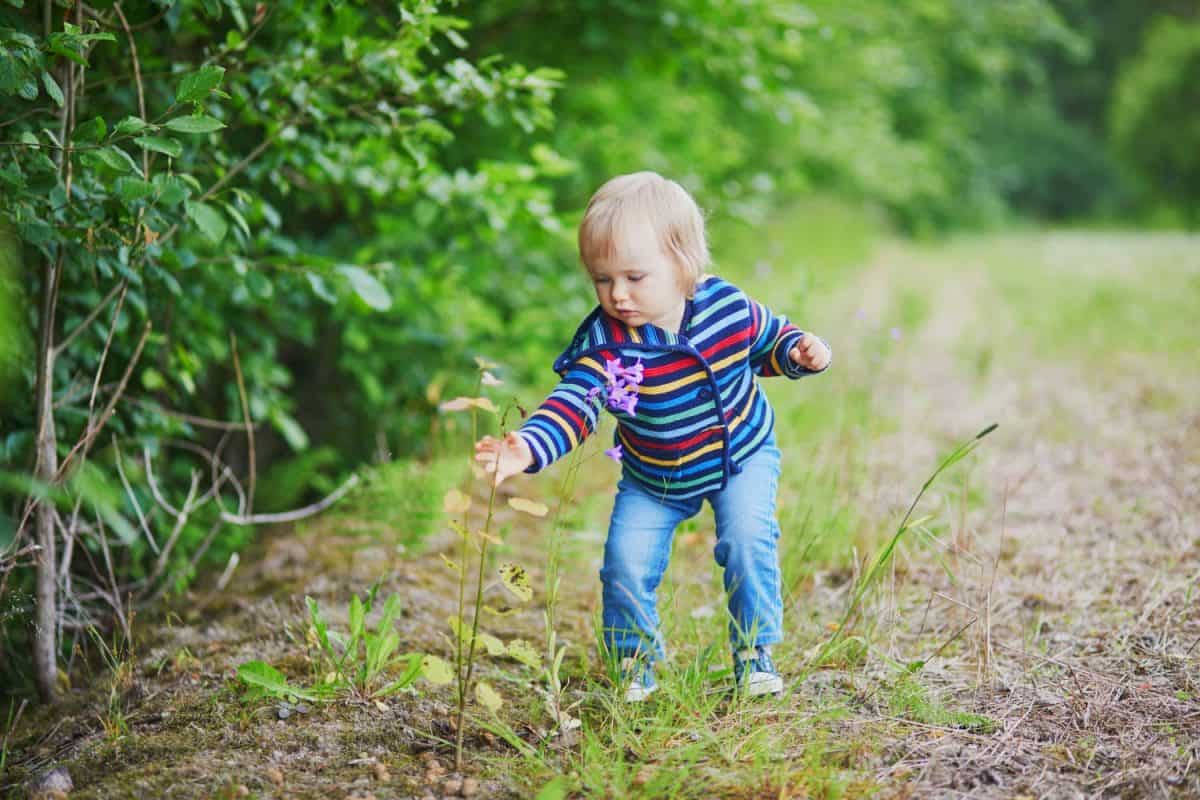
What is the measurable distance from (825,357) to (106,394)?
225cm

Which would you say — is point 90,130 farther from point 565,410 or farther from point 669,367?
point 669,367

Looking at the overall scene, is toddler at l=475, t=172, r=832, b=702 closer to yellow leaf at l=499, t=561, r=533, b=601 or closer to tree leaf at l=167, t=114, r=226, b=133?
yellow leaf at l=499, t=561, r=533, b=601

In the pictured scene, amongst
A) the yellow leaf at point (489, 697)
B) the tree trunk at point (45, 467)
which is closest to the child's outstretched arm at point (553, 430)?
the yellow leaf at point (489, 697)

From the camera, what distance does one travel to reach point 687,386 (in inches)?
90.0

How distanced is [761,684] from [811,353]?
0.77 meters

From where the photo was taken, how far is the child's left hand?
2314 millimetres

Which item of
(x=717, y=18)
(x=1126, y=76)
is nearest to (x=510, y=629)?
(x=717, y=18)

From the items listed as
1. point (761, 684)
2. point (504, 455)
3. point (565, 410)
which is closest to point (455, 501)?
point (504, 455)

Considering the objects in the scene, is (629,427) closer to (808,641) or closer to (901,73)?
(808,641)

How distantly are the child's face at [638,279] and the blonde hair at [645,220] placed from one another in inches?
0.6

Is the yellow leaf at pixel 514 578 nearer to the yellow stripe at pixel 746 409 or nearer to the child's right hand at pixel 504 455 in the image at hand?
the child's right hand at pixel 504 455

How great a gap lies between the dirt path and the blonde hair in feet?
2.83

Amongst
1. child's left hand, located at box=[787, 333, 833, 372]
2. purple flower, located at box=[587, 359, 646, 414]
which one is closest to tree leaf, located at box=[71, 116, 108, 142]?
purple flower, located at box=[587, 359, 646, 414]

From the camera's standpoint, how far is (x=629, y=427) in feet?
7.78
